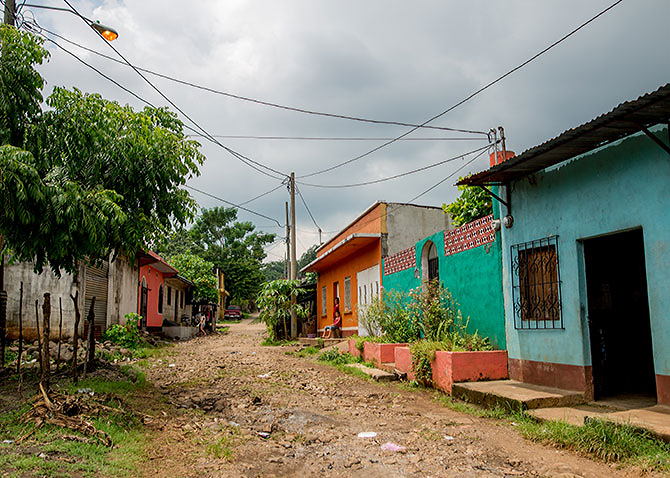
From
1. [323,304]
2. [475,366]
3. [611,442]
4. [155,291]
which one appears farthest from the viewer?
[155,291]

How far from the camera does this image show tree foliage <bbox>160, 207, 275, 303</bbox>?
159ft

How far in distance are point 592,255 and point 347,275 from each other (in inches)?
472

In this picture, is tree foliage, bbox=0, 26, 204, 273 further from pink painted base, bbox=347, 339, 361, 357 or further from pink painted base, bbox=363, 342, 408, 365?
pink painted base, bbox=347, 339, 361, 357

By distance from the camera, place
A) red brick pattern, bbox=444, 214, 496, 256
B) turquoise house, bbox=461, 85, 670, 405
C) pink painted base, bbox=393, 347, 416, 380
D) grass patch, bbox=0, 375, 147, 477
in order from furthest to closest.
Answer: pink painted base, bbox=393, 347, 416, 380 < red brick pattern, bbox=444, 214, 496, 256 < turquoise house, bbox=461, 85, 670, 405 < grass patch, bbox=0, 375, 147, 477

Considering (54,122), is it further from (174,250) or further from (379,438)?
(174,250)

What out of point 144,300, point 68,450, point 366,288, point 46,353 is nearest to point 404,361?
point 46,353

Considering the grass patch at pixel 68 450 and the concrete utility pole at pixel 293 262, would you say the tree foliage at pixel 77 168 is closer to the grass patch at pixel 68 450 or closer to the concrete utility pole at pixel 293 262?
the grass patch at pixel 68 450

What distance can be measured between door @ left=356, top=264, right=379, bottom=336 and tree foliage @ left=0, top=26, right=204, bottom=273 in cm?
737

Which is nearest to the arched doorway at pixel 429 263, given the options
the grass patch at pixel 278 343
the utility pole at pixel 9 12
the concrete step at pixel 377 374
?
the concrete step at pixel 377 374

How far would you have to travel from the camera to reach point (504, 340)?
323 inches

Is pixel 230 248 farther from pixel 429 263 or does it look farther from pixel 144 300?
pixel 429 263

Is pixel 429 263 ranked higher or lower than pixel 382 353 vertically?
higher

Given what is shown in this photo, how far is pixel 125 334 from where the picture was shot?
52.7 feet

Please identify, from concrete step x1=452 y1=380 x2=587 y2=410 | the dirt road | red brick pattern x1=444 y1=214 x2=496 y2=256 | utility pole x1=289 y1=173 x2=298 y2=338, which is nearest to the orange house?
utility pole x1=289 y1=173 x2=298 y2=338
